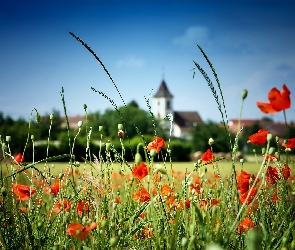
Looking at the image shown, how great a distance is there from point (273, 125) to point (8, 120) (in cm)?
5232

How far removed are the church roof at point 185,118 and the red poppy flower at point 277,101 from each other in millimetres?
78573

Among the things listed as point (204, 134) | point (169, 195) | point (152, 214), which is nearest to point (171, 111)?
point (204, 134)

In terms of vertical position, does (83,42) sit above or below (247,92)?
above

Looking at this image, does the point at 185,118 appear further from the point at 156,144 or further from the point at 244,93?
the point at 244,93

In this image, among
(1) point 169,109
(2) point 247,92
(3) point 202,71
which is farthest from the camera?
(1) point 169,109

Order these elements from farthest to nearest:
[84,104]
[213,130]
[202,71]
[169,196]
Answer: [213,130] < [169,196] < [84,104] < [202,71]

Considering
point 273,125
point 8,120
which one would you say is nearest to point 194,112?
point 273,125

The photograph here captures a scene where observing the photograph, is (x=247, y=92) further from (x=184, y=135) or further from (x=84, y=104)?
(x=184, y=135)

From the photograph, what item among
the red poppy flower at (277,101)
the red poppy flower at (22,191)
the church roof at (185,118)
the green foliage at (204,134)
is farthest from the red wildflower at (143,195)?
the church roof at (185,118)

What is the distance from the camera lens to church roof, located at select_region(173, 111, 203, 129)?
8097cm

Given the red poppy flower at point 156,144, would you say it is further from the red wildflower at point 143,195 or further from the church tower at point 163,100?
the church tower at point 163,100

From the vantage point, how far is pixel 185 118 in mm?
82875

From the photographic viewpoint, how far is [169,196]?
179 centimetres

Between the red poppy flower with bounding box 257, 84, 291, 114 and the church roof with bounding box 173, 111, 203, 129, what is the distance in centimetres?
7857
